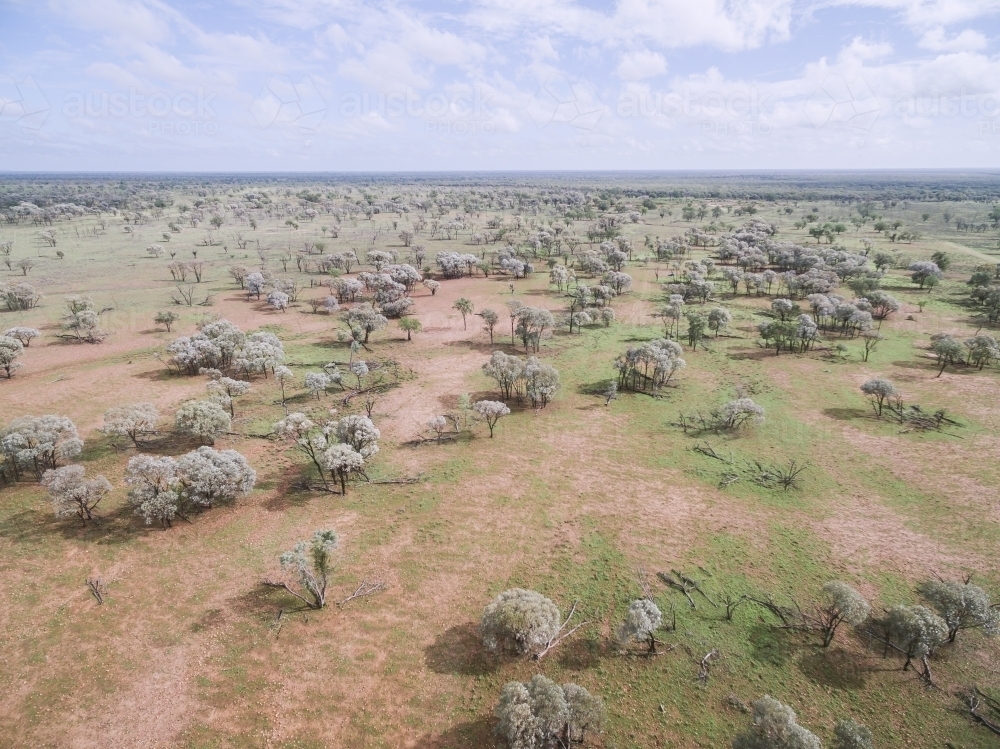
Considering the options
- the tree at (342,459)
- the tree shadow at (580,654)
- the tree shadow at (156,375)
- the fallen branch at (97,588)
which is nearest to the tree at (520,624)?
the tree shadow at (580,654)

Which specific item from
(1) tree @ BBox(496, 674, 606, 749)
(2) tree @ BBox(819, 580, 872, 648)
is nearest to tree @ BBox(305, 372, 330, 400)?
(1) tree @ BBox(496, 674, 606, 749)

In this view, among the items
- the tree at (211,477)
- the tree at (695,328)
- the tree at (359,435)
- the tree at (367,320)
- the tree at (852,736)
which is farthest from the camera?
the tree at (367,320)

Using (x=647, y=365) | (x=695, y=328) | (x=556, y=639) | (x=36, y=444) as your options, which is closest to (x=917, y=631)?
(x=556, y=639)

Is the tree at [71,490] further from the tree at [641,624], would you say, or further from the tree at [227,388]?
the tree at [641,624]

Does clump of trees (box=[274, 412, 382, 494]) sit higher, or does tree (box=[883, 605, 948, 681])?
clump of trees (box=[274, 412, 382, 494])

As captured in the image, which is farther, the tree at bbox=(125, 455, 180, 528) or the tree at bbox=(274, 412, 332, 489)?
the tree at bbox=(274, 412, 332, 489)

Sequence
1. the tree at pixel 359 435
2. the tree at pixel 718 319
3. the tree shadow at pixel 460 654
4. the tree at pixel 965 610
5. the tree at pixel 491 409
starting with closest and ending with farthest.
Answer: the tree shadow at pixel 460 654, the tree at pixel 965 610, the tree at pixel 359 435, the tree at pixel 491 409, the tree at pixel 718 319

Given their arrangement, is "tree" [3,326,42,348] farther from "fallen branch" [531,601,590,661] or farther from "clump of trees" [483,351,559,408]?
"fallen branch" [531,601,590,661]
